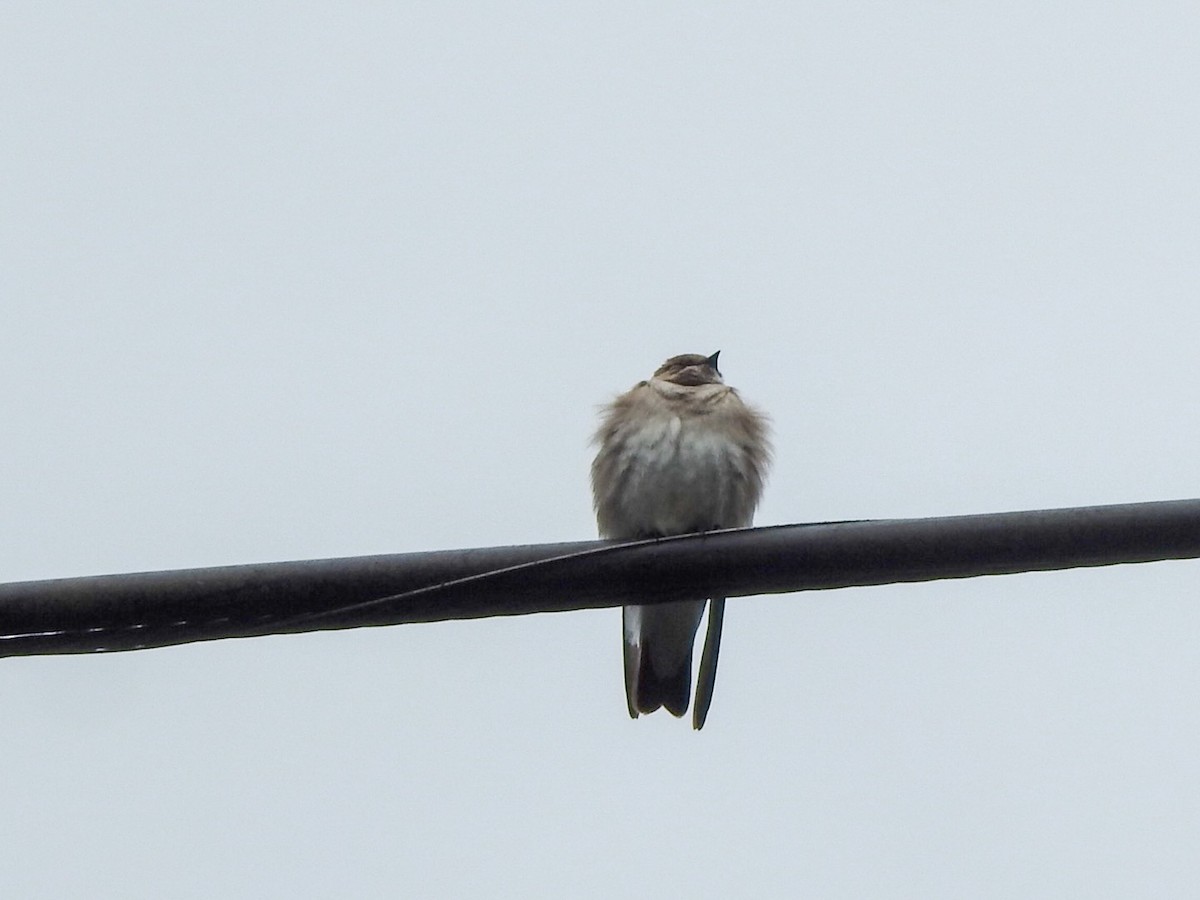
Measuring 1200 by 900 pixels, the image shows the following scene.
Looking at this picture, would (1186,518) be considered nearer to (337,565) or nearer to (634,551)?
(634,551)

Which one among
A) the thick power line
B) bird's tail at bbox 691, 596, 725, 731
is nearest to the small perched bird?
bird's tail at bbox 691, 596, 725, 731

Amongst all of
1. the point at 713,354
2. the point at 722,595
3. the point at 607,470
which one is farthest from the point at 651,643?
the point at 722,595

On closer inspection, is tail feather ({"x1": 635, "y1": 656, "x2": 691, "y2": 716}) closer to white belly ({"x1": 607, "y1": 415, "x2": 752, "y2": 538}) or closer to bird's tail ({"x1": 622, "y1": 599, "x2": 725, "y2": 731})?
bird's tail ({"x1": 622, "y1": 599, "x2": 725, "y2": 731})

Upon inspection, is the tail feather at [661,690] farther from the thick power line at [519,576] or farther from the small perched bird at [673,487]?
the thick power line at [519,576]

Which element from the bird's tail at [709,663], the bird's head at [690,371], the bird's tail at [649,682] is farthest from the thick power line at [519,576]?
the bird's head at [690,371]

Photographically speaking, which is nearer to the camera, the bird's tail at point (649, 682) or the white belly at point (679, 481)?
the white belly at point (679, 481)

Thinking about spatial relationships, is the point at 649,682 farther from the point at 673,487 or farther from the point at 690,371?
Result: the point at 690,371

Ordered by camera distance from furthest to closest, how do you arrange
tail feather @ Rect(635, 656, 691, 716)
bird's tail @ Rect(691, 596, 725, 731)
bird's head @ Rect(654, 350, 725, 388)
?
bird's head @ Rect(654, 350, 725, 388) < tail feather @ Rect(635, 656, 691, 716) < bird's tail @ Rect(691, 596, 725, 731)

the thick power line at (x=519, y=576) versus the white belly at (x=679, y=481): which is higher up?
the white belly at (x=679, y=481)
